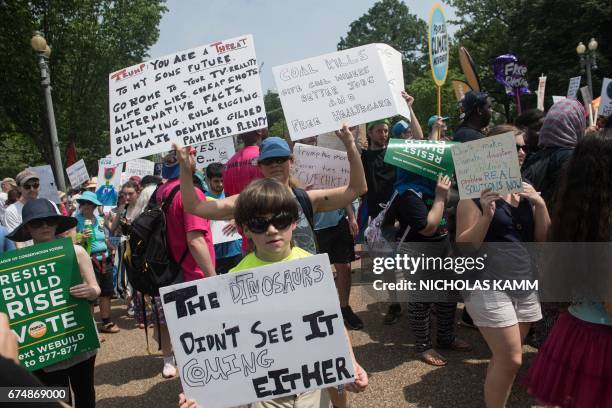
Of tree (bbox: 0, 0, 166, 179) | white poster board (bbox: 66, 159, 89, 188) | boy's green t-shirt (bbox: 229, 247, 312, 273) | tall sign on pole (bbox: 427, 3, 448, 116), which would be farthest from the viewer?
tree (bbox: 0, 0, 166, 179)

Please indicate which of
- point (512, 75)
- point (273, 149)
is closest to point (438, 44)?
point (512, 75)

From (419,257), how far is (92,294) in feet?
8.35

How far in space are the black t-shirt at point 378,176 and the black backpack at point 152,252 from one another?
2.26m

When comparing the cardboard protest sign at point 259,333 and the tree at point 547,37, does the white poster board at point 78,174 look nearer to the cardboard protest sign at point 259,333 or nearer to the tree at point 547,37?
the cardboard protest sign at point 259,333

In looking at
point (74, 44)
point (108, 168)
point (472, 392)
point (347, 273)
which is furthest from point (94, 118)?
point (472, 392)

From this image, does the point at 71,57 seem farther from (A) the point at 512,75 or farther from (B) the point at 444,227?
(B) the point at 444,227

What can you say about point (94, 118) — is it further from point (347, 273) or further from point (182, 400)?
point (182, 400)

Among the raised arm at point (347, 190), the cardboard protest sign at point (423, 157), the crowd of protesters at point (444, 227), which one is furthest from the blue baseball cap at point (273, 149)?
the cardboard protest sign at point (423, 157)

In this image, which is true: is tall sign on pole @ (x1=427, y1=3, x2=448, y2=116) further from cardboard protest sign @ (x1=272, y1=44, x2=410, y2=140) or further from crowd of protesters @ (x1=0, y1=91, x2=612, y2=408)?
cardboard protest sign @ (x1=272, y1=44, x2=410, y2=140)

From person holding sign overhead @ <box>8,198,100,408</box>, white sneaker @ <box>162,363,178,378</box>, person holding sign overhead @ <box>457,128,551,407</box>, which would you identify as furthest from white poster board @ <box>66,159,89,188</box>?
person holding sign overhead @ <box>457,128,551,407</box>

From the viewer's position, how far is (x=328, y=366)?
1.95 m

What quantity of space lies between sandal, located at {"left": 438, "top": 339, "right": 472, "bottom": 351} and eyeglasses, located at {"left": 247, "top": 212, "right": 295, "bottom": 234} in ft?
8.91

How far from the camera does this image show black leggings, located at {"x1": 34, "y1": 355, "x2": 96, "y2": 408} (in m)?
2.69

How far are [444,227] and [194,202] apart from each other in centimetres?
227
